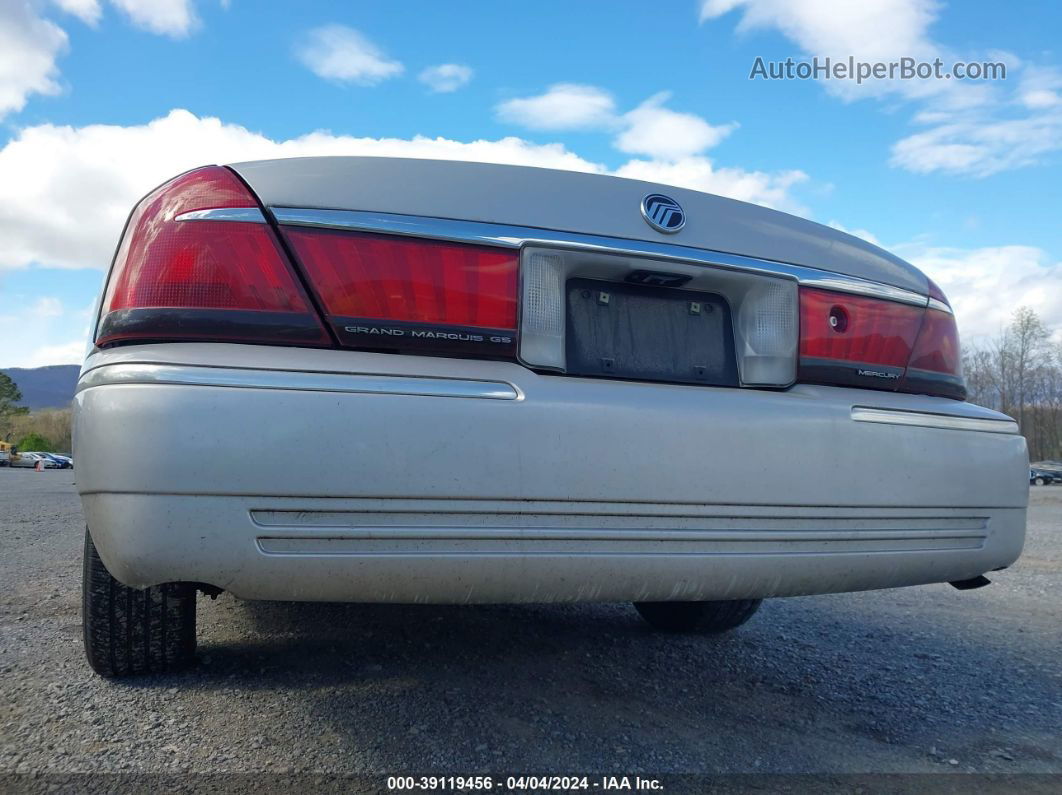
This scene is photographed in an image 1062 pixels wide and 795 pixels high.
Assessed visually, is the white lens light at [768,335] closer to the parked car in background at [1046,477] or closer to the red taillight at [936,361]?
the red taillight at [936,361]

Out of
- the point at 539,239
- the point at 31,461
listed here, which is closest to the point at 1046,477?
the point at 539,239

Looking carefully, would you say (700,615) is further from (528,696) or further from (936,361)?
(936,361)

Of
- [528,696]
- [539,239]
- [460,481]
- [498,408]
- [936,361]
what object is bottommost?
[528,696]

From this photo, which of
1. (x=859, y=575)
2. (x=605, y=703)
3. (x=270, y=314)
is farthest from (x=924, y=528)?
(x=270, y=314)

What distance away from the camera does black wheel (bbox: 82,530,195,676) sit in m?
2.17

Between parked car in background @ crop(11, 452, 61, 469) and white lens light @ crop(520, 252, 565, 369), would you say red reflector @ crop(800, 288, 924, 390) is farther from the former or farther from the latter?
parked car in background @ crop(11, 452, 61, 469)

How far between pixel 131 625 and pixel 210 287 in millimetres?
1169

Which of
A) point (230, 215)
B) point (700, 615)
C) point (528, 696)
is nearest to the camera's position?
point (230, 215)

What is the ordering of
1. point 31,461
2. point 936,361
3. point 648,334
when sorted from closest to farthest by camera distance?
point 648,334 → point 936,361 → point 31,461

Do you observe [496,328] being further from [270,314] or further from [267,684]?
[267,684]

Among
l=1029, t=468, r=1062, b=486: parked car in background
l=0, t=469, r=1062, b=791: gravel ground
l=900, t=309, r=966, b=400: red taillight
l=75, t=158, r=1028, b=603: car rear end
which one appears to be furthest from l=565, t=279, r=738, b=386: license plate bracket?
l=1029, t=468, r=1062, b=486: parked car in background

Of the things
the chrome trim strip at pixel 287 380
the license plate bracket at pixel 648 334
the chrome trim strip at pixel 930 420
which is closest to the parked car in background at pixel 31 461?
the chrome trim strip at pixel 287 380

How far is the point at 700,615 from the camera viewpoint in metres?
3.08

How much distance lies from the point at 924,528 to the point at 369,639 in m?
1.85
